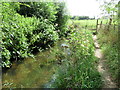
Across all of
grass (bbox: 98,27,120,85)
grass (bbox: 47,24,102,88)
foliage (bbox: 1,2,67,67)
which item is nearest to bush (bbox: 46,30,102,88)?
grass (bbox: 47,24,102,88)

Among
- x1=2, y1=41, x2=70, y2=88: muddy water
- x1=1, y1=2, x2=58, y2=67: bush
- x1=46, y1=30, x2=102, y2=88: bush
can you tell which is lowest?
x1=2, y1=41, x2=70, y2=88: muddy water

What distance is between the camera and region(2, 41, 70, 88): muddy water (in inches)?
111

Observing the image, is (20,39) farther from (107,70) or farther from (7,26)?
(107,70)

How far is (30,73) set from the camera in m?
3.34

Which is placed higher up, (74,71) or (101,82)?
(74,71)

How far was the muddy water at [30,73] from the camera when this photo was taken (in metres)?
2.82

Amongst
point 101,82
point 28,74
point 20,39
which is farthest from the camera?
point 20,39

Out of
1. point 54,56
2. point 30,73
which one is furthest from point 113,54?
point 30,73

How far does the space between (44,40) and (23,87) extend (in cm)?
304

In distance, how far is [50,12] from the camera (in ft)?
20.8

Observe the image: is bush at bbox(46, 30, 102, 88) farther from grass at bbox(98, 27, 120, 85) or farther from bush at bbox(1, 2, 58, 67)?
bush at bbox(1, 2, 58, 67)

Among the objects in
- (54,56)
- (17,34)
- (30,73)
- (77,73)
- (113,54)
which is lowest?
(30,73)

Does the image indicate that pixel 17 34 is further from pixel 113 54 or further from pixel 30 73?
pixel 113 54

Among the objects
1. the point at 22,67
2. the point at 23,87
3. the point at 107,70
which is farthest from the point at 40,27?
the point at 107,70
